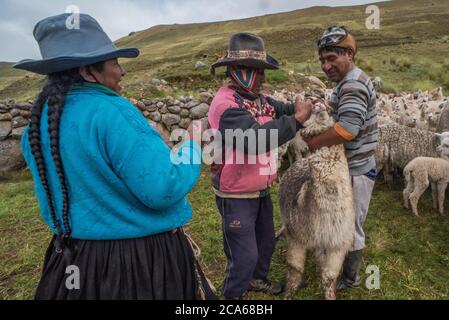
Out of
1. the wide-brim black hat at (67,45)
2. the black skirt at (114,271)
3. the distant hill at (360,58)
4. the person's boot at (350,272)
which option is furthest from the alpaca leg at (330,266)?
the distant hill at (360,58)

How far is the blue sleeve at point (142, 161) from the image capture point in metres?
1.34

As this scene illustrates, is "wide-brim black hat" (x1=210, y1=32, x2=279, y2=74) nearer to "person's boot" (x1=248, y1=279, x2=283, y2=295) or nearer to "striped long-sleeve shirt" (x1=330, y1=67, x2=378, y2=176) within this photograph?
"striped long-sleeve shirt" (x1=330, y1=67, x2=378, y2=176)

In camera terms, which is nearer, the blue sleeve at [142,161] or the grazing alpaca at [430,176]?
the blue sleeve at [142,161]

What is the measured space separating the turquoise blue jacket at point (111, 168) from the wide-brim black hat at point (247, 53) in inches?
40.3

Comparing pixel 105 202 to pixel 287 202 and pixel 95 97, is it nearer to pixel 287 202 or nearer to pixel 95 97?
pixel 95 97

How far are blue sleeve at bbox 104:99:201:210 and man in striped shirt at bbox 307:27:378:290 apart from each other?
1.23 meters

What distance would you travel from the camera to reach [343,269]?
3.15 metres

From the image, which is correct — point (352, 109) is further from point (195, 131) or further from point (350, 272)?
point (350, 272)

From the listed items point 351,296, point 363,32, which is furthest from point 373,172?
point 363,32

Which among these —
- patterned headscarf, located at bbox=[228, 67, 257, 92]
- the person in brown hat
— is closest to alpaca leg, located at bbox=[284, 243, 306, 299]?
the person in brown hat

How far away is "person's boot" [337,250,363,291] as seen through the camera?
117 inches

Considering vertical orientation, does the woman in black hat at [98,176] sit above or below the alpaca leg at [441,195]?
above

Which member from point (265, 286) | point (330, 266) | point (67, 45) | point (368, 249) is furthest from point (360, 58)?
point (67, 45)

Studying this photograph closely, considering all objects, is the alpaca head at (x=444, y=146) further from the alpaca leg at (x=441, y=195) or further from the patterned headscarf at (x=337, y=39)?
the patterned headscarf at (x=337, y=39)
